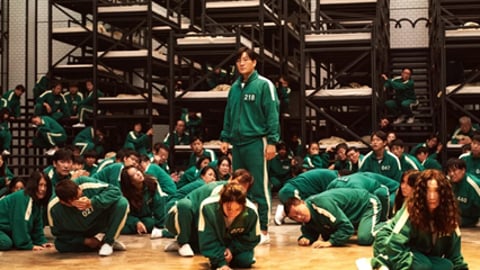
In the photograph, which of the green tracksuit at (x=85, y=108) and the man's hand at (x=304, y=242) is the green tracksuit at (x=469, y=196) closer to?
the man's hand at (x=304, y=242)

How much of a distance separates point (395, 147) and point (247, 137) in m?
4.14

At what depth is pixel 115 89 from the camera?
62.6ft

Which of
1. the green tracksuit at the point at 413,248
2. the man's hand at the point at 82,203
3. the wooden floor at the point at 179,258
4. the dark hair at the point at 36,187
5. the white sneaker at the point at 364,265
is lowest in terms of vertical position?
the wooden floor at the point at 179,258

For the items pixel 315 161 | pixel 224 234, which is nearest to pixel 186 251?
pixel 224 234

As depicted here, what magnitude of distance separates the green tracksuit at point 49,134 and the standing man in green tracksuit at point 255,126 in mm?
8861

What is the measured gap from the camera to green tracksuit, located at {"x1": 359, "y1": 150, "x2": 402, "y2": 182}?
448 inches

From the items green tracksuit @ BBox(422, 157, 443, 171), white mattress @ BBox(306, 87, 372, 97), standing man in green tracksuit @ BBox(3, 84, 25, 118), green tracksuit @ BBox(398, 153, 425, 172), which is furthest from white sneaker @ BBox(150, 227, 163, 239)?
standing man in green tracksuit @ BBox(3, 84, 25, 118)

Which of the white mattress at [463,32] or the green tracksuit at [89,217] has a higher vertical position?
the white mattress at [463,32]

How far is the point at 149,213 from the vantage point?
9.74 meters

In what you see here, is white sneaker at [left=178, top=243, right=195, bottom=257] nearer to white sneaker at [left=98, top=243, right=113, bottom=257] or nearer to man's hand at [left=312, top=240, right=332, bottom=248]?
white sneaker at [left=98, top=243, right=113, bottom=257]

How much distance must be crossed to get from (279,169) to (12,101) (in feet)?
20.9

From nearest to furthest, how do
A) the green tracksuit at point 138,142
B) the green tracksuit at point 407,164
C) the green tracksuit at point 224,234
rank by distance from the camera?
the green tracksuit at point 224,234 → the green tracksuit at point 407,164 → the green tracksuit at point 138,142

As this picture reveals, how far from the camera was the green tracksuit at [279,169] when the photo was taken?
50.6 feet

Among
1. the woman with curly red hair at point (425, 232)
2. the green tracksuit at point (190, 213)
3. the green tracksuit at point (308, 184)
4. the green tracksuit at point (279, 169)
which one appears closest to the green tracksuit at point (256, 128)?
the green tracksuit at point (190, 213)
